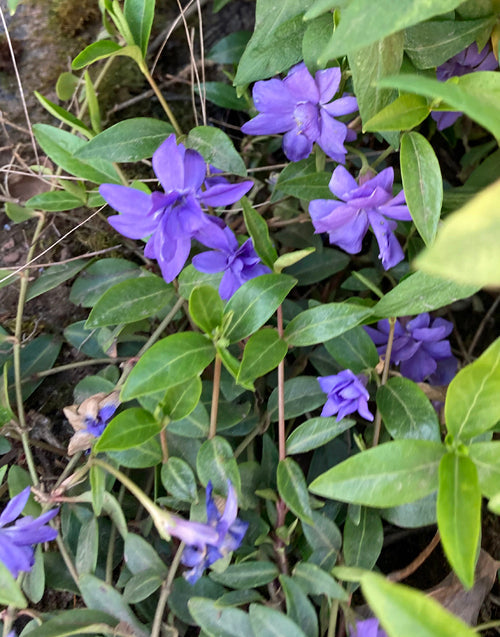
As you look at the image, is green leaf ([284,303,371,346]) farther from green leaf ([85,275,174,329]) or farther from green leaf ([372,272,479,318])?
green leaf ([85,275,174,329])

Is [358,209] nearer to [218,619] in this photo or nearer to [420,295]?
[420,295]

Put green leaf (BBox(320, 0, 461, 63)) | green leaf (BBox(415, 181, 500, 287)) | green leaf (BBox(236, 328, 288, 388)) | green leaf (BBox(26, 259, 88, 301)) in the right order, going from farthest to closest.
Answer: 1. green leaf (BBox(26, 259, 88, 301))
2. green leaf (BBox(236, 328, 288, 388))
3. green leaf (BBox(320, 0, 461, 63))
4. green leaf (BBox(415, 181, 500, 287))

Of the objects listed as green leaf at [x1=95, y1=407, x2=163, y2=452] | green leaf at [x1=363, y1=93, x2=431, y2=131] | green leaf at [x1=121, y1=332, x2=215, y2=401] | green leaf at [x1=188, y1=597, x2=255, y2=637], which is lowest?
green leaf at [x1=188, y1=597, x2=255, y2=637]

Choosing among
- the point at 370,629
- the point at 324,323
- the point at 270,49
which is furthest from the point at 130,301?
the point at 370,629

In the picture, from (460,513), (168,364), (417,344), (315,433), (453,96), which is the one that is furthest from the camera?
(417,344)

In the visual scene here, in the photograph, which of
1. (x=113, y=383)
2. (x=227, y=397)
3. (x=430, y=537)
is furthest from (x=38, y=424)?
(x=430, y=537)

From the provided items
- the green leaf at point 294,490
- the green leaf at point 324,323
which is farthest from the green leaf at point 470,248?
the green leaf at point 294,490

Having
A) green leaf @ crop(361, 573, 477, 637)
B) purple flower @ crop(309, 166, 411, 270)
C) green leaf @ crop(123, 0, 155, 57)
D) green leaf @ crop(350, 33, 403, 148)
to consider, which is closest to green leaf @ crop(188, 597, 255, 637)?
green leaf @ crop(361, 573, 477, 637)
